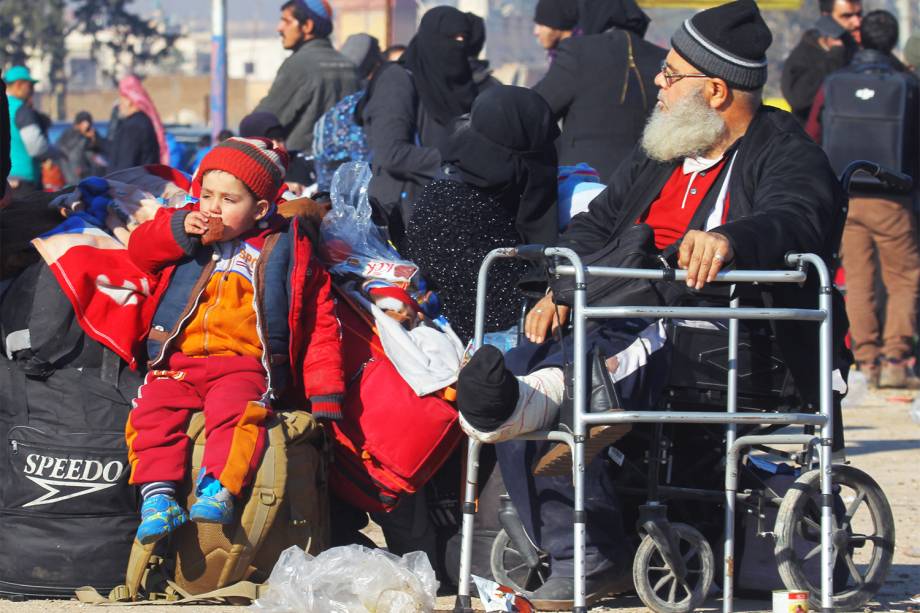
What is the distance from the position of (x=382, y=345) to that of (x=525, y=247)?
0.73 m

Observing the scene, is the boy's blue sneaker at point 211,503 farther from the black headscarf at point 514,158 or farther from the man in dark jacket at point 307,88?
the man in dark jacket at point 307,88

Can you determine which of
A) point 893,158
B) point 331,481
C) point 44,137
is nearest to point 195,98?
point 44,137

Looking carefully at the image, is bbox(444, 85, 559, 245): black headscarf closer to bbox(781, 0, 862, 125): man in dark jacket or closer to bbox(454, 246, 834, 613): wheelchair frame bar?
bbox(454, 246, 834, 613): wheelchair frame bar

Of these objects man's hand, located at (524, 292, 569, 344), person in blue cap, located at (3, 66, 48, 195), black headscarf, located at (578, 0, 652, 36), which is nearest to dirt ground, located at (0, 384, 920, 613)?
man's hand, located at (524, 292, 569, 344)

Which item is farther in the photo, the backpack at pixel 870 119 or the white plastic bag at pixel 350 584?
the backpack at pixel 870 119

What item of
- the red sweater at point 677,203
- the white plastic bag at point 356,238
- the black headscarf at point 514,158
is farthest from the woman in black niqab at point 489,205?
the red sweater at point 677,203

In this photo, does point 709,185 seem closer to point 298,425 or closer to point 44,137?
point 298,425

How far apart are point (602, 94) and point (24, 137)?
313 inches

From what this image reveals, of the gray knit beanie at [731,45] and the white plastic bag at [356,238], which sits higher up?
the gray knit beanie at [731,45]

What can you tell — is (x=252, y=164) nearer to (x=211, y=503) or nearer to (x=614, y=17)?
(x=211, y=503)

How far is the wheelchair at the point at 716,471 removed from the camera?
Answer: 4.33m

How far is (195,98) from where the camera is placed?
71.2 meters

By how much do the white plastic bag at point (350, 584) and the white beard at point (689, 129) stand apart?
1.61 meters

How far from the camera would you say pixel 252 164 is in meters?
5.09
